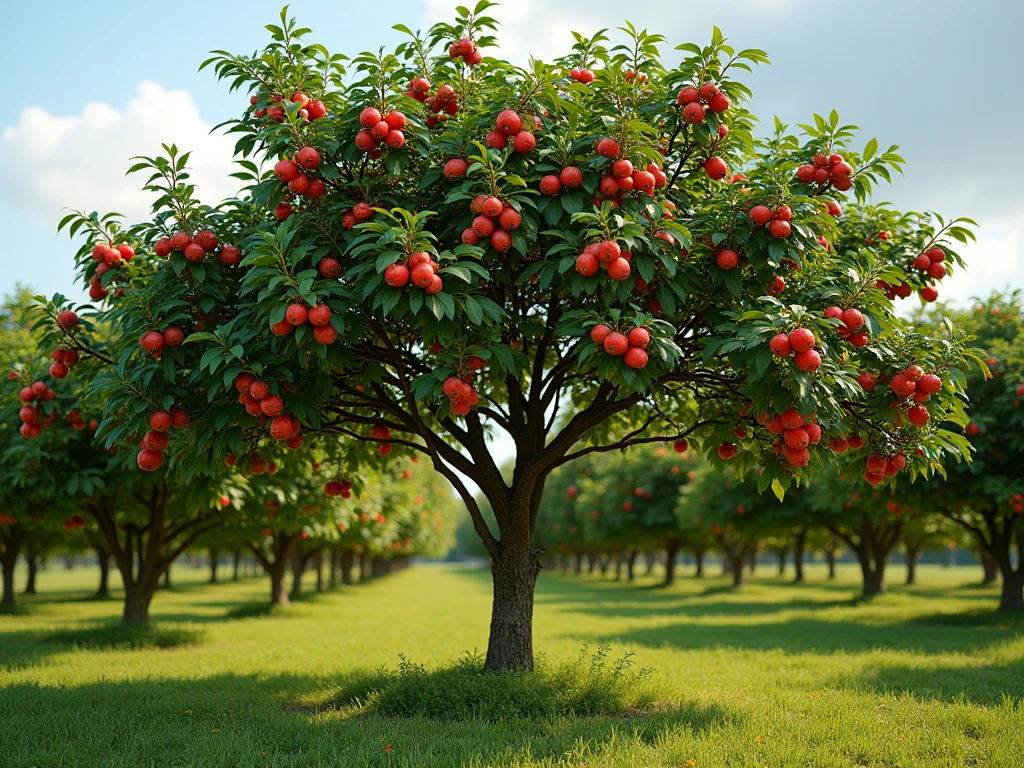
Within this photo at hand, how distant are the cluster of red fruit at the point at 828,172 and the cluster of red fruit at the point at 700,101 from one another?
3.68 feet

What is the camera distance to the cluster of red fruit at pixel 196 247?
22.2ft

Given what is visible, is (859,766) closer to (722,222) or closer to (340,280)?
(722,222)

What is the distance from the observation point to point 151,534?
15164 mm

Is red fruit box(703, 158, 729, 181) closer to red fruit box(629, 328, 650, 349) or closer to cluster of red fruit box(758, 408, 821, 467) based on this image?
red fruit box(629, 328, 650, 349)

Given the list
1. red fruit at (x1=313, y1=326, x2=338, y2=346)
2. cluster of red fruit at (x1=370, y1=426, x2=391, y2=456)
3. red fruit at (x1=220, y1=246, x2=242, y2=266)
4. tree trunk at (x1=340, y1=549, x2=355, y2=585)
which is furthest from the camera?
tree trunk at (x1=340, y1=549, x2=355, y2=585)

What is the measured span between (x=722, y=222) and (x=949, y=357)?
233cm

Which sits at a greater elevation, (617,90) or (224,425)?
(617,90)

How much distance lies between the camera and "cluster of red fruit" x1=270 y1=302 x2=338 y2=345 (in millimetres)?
5500

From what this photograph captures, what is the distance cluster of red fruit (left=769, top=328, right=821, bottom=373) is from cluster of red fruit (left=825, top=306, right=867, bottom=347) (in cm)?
80

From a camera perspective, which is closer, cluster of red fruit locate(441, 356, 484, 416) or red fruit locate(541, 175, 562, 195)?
cluster of red fruit locate(441, 356, 484, 416)

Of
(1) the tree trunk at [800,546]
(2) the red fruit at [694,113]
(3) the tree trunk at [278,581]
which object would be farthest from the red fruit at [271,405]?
(1) the tree trunk at [800,546]

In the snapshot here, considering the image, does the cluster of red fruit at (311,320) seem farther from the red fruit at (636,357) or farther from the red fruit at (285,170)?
the red fruit at (636,357)

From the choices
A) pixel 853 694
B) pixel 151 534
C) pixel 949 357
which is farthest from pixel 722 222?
pixel 151 534

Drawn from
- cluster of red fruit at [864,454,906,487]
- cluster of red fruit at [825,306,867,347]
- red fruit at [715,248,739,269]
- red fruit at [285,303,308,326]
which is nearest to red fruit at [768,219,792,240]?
red fruit at [715,248,739,269]
